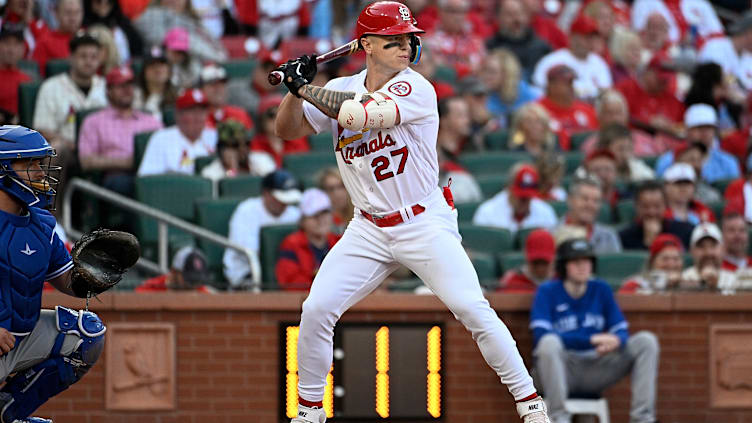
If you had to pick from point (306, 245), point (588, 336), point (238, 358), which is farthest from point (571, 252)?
point (238, 358)

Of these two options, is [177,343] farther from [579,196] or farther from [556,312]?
[579,196]

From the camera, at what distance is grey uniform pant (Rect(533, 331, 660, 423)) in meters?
7.23

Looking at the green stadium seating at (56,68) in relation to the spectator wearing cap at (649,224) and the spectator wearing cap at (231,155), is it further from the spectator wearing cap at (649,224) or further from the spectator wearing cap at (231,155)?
the spectator wearing cap at (649,224)

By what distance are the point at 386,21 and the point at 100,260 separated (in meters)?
1.59

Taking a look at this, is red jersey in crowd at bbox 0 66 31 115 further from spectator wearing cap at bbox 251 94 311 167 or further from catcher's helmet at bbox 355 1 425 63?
catcher's helmet at bbox 355 1 425 63

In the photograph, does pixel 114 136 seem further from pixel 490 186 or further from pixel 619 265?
pixel 619 265

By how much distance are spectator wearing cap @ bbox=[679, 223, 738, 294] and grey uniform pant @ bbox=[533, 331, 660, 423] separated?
2.79ft

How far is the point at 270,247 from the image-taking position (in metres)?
8.08

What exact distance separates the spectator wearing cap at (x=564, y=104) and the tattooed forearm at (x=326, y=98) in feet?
20.2

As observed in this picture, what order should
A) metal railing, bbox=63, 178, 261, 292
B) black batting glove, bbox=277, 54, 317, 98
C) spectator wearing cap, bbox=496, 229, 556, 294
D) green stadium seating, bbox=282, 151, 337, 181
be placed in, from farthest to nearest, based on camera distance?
green stadium seating, bbox=282, 151, 337, 181 < spectator wearing cap, bbox=496, 229, 556, 294 < metal railing, bbox=63, 178, 261, 292 < black batting glove, bbox=277, 54, 317, 98

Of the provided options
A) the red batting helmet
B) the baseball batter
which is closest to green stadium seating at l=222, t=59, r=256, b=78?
the baseball batter

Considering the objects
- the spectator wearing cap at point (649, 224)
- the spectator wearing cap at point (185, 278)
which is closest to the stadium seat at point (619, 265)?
the spectator wearing cap at point (649, 224)

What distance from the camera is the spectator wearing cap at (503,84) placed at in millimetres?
11578

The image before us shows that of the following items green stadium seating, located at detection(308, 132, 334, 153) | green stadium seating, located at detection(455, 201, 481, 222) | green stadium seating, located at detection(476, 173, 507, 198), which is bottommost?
green stadium seating, located at detection(455, 201, 481, 222)
